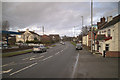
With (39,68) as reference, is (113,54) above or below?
above

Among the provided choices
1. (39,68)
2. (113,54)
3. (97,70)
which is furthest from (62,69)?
(113,54)

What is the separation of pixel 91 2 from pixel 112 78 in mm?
17385

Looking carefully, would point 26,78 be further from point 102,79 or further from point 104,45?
point 104,45

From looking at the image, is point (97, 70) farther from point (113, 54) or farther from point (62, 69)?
point (113, 54)

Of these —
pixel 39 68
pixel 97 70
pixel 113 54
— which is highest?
pixel 113 54

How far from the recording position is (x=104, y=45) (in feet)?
57.4

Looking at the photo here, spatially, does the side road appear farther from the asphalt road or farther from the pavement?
the asphalt road

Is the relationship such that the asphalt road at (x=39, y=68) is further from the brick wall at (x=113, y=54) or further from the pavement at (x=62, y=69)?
the brick wall at (x=113, y=54)

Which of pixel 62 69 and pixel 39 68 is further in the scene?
pixel 39 68

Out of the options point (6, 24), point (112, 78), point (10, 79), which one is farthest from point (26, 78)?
point (6, 24)

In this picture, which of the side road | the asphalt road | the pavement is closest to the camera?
the side road

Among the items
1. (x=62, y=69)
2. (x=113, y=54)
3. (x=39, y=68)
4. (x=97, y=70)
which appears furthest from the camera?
(x=113, y=54)

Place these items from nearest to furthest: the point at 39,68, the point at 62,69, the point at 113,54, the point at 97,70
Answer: the point at 97,70 < the point at 62,69 < the point at 39,68 < the point at 113,54

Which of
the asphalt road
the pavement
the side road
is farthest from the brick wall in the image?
the asphalt road
